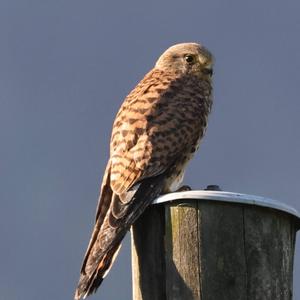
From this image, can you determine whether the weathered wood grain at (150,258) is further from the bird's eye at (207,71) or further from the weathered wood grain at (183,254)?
the bird's eye at (207,71)

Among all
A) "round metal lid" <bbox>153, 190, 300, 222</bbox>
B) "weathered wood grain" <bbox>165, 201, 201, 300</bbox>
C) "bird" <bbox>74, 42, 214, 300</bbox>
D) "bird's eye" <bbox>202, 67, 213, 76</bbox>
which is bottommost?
"weathered wood grain" <bbox>165, 201, 201, 300</bbox>

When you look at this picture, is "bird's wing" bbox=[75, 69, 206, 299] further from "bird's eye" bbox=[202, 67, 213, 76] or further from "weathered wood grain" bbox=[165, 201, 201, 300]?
"bird's eye" bbox=[202, 67, 213, 76]

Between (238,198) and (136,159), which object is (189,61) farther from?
(238,198)

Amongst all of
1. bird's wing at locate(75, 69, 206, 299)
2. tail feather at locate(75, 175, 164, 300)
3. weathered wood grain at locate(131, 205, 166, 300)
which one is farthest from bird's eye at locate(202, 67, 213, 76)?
weathered wood grain at locate(131, 205, 166, 300)

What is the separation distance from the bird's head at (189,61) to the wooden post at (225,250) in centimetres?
335

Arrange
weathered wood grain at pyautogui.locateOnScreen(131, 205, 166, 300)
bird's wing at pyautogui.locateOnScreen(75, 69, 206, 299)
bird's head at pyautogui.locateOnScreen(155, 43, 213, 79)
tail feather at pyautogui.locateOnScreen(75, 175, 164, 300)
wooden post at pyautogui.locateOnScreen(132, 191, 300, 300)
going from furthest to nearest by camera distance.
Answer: bird's head at pyautogui.locateOnScreen(155, 43, 213, 79), bird's wing at pyautogui.locateOnScreen(75, 69, 206, 299), tail feather at pyautogui.locateOnScreen(75, 175, 164, 300), weathered wood grain at pyautogui.locateOnScreen(131, 205, 166, 300), wooden post at pyautogui.locateOnScreen(132, 191, 300, 300)

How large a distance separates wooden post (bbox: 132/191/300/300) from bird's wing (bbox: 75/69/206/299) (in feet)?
2.27

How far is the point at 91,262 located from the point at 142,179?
84 cm

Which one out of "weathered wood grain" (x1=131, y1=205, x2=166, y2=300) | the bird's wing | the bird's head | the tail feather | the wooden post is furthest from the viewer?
the bird's head

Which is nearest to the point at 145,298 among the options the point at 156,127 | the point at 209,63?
the point at 156,127

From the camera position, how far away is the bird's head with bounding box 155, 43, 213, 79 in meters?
7.67

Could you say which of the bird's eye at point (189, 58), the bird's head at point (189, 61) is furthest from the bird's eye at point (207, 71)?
the bird's eye at point (189, 58)

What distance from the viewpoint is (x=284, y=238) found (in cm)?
438

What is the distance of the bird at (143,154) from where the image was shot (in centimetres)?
516
